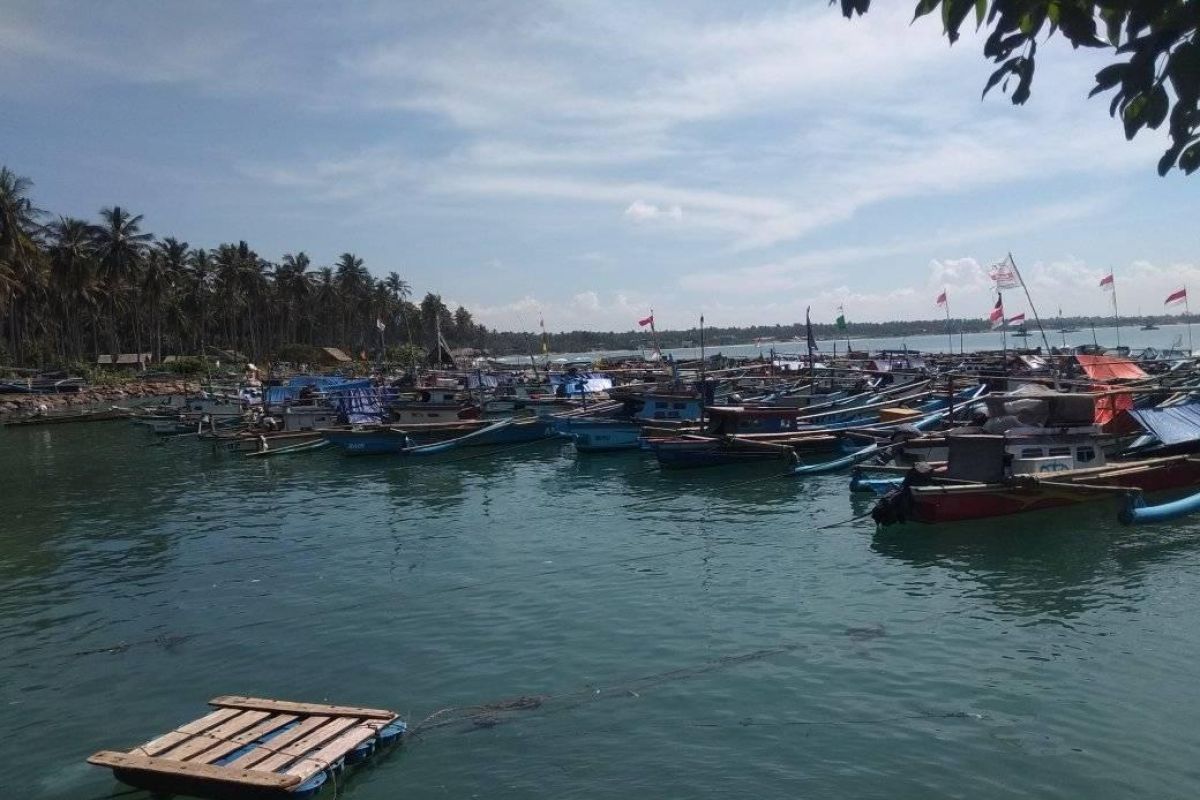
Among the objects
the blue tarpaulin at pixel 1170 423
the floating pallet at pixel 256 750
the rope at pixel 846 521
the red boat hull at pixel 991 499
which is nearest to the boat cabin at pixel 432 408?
the rope at pixel 846 521

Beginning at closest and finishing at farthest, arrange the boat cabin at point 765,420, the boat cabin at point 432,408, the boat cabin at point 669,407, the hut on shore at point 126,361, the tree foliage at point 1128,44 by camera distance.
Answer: the tree foliage at point 1128,44, the boat cabin at point 765,420, the boat cabin at point 669,407, the boat cabin at point 432,408, the hut on shore at point 126,361

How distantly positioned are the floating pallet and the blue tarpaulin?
22.6 m

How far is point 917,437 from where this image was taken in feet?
88.8

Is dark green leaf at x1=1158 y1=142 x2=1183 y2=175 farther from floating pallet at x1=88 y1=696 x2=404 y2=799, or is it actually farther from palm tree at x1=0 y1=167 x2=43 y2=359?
palm tree at x1=0 y1=167 x2=43 y2=359

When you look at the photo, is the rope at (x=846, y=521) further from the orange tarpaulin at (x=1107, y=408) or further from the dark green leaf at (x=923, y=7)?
the dark green leaf at (x=923, y=7)

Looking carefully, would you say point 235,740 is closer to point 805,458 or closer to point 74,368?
point 805,458

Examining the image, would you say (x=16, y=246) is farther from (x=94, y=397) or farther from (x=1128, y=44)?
(x=1128, y=44)

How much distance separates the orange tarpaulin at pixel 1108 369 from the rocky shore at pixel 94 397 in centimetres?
6046

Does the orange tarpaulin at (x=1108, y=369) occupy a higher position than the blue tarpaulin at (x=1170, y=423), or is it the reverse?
the orange tarpaulin at (x=1108, y=369)

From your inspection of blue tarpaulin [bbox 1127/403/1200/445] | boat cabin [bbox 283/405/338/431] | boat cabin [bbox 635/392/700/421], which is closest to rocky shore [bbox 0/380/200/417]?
boat cabin [bbox 283/405/338/431]

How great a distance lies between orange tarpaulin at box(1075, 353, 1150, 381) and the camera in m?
32.8

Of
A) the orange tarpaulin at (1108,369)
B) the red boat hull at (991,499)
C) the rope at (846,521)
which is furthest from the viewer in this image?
the orange tarpaulin at (1108,369)

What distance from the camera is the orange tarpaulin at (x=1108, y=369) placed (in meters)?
32.8

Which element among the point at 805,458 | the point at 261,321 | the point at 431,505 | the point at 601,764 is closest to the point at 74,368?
the point at 261,321
